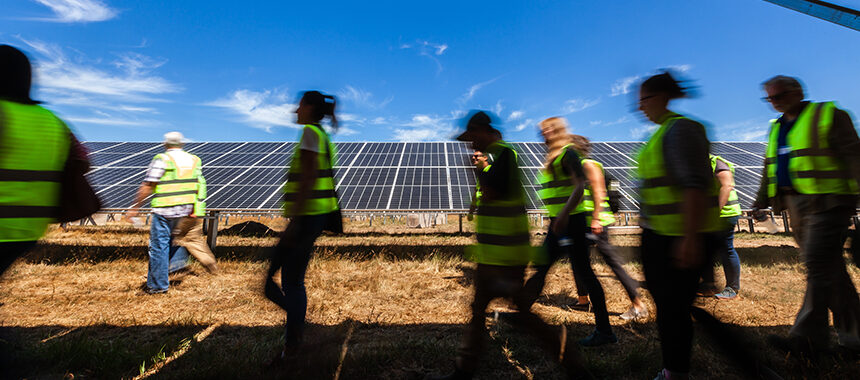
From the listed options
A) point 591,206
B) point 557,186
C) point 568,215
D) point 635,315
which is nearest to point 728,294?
point 635,315

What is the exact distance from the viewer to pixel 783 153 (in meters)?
2.63

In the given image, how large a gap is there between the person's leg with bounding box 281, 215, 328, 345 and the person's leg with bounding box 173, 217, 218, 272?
2956mm

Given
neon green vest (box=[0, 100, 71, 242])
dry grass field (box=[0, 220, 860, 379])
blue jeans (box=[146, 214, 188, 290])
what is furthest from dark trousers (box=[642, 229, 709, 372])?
blue jeans (box=[146, 214, 188, 290])

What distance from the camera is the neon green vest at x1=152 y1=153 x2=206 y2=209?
4.36 m

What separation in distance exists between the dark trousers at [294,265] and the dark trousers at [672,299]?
74.5 inches

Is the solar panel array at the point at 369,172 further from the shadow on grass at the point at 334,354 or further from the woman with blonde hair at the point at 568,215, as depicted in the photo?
the shadow on grass at the point at 334,354

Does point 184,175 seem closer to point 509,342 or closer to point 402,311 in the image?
point 402,311

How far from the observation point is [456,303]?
4.23m

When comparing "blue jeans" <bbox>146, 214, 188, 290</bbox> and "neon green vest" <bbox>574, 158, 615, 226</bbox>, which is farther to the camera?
"blue jeans" <bbox>146, 214, 188, 290</bbox>

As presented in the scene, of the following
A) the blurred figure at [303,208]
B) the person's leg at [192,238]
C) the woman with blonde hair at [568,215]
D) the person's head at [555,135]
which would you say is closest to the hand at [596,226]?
the woman with blonde hair at [568,215]

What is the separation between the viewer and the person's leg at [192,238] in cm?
461

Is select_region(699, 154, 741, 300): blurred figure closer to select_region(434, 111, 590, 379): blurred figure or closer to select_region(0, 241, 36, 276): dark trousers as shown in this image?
select_region(434, 111, 590, 379): blurred figure

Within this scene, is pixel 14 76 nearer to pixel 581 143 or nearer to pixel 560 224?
pixel 560 224

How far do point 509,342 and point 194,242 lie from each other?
4214 mm
